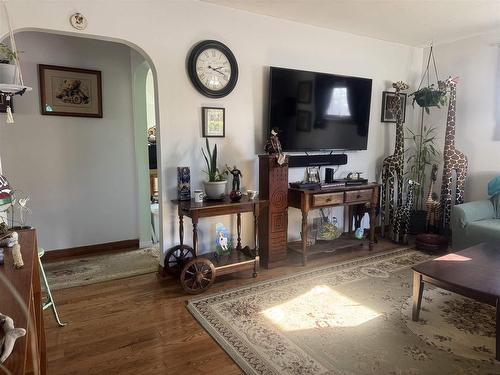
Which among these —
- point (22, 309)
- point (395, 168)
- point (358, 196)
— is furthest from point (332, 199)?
point (22, 309)

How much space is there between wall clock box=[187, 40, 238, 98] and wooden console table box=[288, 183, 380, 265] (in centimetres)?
114

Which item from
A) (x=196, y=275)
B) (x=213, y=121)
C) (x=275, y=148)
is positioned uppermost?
(x=213, y=121)

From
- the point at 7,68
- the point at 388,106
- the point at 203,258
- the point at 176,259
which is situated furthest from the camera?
the point at 388,106

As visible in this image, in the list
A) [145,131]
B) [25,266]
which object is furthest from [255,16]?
[25,266]

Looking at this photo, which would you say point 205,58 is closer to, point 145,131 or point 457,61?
point 145,131

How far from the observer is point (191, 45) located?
2865mm

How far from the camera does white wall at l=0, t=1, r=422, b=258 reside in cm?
252

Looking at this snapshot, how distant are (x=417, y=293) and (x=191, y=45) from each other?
250 cm

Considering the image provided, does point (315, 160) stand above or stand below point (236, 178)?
above

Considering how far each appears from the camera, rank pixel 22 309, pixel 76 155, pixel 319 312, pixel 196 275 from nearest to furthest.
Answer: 1. pixel 22 309
2. pixel 319 312
3. pixel 196 275
4. pixel 76 155

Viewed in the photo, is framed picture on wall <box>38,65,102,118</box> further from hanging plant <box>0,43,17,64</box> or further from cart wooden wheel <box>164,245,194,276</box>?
cart wooden wheel <box>164,245,194,276</box>

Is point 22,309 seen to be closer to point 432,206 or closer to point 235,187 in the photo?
point 235,187

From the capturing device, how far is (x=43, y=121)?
10.9ft

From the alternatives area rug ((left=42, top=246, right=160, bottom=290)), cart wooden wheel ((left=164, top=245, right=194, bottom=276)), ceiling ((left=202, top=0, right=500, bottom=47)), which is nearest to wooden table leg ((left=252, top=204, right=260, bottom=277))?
cart wooden wheel ((left=164, top=245, right=194, bottom=276))
